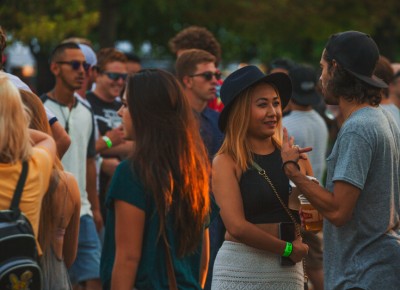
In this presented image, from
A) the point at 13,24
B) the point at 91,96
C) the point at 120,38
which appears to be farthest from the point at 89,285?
the point at 120,38

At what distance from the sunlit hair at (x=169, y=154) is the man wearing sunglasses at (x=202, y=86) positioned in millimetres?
2924

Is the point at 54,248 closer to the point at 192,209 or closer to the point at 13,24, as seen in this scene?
the point at 192,209

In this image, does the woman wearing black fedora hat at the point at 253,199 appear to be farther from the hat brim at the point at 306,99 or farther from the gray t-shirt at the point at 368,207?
the hat brim at the point at 306,99

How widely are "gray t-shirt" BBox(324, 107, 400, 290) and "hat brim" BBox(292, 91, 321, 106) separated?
4.00 m

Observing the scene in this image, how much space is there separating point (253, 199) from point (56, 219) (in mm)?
1230

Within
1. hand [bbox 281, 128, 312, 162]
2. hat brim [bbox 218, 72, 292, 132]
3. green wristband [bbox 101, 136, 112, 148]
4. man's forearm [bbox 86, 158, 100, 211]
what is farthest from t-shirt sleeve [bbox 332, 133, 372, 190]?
green wristband [bbox 101, 136, 112, 148]

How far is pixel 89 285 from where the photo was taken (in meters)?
8.65

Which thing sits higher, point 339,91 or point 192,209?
point 339,91

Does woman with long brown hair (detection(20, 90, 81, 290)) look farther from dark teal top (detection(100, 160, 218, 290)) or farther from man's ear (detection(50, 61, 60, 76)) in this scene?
man's ear (detection(50, 61, 60, 76))

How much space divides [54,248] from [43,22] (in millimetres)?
11111

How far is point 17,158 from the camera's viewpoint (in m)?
4.40

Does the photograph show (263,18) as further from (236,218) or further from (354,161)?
(354,161)

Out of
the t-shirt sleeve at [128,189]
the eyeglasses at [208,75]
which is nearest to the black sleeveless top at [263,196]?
the t-shirt sleeve at [128,189]

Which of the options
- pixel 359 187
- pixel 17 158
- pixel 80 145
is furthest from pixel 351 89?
pixel 80 145
